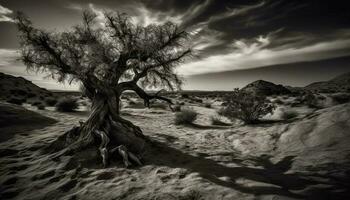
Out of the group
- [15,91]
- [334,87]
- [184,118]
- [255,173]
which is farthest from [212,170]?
[334,87]

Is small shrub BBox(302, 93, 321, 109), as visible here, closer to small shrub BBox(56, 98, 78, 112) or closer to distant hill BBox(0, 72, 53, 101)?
small shrub BBox(56, 98, 78, 112)

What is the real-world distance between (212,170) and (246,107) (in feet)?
22.4

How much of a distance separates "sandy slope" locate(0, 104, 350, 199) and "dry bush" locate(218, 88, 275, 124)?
2844mm

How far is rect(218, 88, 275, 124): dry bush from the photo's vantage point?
10.7m

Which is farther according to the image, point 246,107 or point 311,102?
point 311,102

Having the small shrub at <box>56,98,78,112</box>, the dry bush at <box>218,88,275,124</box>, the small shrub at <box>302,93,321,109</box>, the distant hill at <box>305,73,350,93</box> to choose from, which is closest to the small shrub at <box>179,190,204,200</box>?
the dry bush at <box>218,88,275,124</box>

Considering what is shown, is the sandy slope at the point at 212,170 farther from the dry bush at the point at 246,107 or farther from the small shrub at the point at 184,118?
the small shrub at the point at 184,118

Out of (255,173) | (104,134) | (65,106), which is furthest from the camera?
(65,106)

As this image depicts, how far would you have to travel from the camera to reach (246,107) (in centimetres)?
1100

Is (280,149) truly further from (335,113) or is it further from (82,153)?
(82,153)

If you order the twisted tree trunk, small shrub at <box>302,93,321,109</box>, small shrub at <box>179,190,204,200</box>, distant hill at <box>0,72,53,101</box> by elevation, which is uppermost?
distant hill at <box>0,72,53,101</box>

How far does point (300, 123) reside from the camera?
756 cm

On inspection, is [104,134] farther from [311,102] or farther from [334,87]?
[334,87]

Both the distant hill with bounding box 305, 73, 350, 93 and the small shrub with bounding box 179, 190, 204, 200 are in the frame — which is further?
the distant hill with bounding box 305, 73, 350, 93
